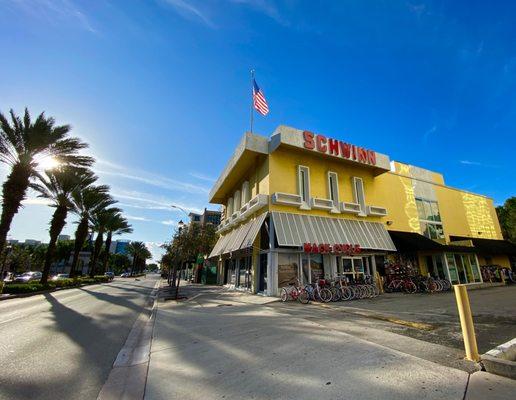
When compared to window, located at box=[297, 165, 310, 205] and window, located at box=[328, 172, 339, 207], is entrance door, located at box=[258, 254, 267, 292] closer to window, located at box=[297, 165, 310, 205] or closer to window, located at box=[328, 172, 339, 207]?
window, located at box=[297, 165, 310, 205]

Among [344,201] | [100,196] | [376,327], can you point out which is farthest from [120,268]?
[376,327]

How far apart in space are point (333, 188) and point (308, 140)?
419 centimetres

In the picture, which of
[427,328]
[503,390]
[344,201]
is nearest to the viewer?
[503,390]

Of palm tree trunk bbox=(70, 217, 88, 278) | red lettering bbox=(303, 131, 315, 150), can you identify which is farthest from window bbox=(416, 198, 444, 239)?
palm tree trunk bbox=(70, 217, 88, 278)

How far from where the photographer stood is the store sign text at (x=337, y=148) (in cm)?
1778

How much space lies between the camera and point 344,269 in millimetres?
17469

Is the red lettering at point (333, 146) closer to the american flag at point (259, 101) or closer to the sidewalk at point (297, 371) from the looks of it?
the american flag at point (259, 101)

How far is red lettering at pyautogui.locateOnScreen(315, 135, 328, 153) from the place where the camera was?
1797 centimetres

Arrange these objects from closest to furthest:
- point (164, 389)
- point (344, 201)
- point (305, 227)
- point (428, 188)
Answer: point (164, 389) < point (305, 227) < point (344, 201) < point (428, 188)

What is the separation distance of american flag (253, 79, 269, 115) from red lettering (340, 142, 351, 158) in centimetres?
595

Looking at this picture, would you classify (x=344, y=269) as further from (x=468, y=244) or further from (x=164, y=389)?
(x=164, y=389)

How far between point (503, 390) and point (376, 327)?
359 cm

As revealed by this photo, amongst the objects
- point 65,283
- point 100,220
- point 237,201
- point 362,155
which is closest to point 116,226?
point 100,220

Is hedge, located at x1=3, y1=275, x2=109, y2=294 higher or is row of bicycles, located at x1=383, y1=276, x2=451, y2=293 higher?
row of bicycles, located at x1=383, y1=276, x2=451, y2=293
